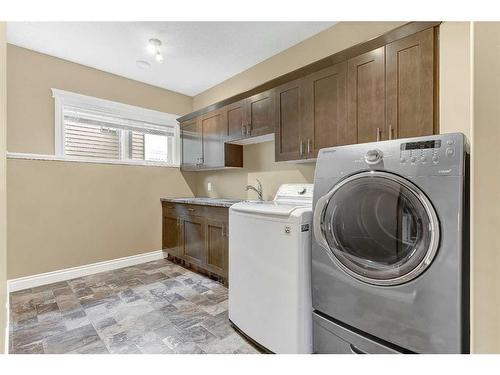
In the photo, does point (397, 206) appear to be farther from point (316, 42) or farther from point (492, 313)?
point (316, 42)

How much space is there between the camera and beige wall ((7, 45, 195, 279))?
2455 millimetres

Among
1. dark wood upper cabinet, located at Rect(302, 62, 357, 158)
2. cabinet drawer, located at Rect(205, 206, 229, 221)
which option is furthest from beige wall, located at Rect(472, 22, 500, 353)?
cabinet drawer, located at Rect(205, 206, 229, 221)

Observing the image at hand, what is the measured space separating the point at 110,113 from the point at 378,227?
3.37 m

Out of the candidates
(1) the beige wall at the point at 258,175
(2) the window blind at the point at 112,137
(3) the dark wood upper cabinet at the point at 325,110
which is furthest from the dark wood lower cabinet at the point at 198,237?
(3) the dark wood upper cabinet at the point at 325,110

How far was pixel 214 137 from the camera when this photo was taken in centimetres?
310

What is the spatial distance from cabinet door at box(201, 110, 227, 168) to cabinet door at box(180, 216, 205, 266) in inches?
30.7

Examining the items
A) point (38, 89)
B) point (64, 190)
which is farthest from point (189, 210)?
point (38, 89)

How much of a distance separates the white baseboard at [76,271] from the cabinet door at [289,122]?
94.7 inches

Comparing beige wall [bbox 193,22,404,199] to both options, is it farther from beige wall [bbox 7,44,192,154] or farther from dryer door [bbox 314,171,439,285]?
beige wall [bbox 7,44,192,154]

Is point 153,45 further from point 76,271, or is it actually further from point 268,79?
point 76,271

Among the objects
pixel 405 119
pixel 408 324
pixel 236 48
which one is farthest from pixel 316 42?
pixel 408 324

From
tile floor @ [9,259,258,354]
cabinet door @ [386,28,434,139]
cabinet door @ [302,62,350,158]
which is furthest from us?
cabinet door @ [302,62,350,158]

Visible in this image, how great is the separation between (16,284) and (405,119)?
12.7 ft

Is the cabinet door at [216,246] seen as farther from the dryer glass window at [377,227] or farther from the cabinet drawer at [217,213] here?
the dryer glass window at [377,227]
